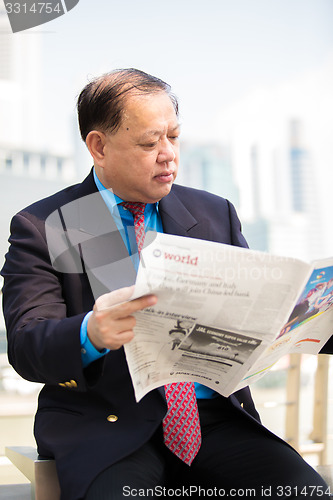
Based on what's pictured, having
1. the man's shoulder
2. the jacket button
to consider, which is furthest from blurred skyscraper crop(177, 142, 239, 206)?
the jacket button

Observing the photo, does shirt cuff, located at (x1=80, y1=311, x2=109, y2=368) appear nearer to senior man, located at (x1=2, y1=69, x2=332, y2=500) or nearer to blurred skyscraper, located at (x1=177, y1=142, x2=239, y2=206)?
Result: senior man, located at (x1=2, y1=69, x2=332, y2=500)

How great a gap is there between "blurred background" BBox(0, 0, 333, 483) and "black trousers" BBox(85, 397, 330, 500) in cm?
132

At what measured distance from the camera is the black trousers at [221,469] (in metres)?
0.85

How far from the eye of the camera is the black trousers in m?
0.85

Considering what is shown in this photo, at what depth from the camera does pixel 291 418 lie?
258 cm

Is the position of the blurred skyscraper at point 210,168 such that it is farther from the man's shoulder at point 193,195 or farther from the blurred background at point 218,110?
the man's shoulder at point 193,195

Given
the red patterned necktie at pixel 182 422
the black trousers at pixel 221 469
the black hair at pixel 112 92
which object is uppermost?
the black hair at pixel 112 92

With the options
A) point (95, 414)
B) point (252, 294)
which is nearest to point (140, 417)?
point (95, 414)

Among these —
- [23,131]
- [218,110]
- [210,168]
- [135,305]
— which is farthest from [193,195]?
[210,168]

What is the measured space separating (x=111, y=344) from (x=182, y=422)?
30 cm

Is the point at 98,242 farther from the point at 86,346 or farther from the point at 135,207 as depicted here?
the point at 86,346

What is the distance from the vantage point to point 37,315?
36.1 inches

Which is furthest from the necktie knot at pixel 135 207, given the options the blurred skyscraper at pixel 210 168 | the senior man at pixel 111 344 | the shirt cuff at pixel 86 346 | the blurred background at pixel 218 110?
the blurred skyscraper at pixel 210 168

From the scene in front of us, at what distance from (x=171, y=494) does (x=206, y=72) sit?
3.60m
